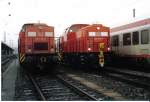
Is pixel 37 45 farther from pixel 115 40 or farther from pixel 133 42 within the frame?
pixel 115 40

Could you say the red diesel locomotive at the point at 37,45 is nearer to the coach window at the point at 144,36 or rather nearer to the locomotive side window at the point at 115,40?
the coach window at the point at 144,36

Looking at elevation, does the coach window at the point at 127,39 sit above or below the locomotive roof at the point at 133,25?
below

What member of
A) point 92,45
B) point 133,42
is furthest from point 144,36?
point 92,45

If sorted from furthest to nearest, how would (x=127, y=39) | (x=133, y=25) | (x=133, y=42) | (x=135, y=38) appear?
(x=127, y=39) < (x=133, y=25) < (x=133, y=42) < (x=135, y=38)

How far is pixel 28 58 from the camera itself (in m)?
20.3

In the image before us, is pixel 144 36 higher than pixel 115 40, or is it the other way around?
pixel 144 36

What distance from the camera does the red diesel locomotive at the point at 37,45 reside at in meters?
20.5

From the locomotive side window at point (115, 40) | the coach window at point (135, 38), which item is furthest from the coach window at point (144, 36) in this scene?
the locomotive side window at point (115, 40)

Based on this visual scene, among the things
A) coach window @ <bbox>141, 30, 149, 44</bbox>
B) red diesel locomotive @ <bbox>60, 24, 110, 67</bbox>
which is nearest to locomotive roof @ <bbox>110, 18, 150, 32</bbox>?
coach window @ <bbox>141, 30, 149, 44</bbox>

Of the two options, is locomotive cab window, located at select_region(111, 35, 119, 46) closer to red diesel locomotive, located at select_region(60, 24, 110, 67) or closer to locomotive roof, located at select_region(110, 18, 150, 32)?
locomotive roof, located at select_region(110, 18, 150, 32)

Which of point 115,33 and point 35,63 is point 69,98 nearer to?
point 35,63

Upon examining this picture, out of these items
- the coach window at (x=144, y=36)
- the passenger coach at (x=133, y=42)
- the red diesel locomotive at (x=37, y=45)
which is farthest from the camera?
the red diesel locomotive at (x=37, y=45)

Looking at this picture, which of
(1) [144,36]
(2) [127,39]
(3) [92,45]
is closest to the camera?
(1) [144,36]

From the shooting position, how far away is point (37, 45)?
21.1m
